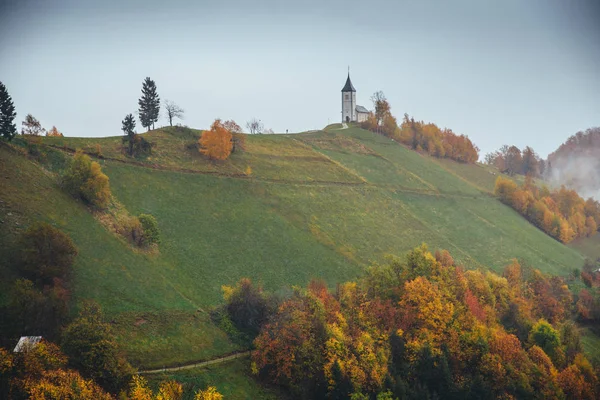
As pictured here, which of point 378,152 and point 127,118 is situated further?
point 378,152

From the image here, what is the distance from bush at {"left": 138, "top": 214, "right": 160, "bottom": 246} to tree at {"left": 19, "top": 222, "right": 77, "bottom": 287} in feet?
44.7

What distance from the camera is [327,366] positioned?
57.7 metres

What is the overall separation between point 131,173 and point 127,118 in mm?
10840

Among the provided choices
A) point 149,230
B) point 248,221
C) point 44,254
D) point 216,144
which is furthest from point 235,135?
point 44,254

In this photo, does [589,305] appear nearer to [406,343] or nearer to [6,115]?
[406,343]

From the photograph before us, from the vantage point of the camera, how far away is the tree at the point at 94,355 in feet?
155

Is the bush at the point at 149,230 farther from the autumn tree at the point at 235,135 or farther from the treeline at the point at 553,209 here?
the treeline at the point at 553,209

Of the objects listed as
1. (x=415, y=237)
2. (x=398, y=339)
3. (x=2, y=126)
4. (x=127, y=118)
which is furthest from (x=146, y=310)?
(x=415, y=237)

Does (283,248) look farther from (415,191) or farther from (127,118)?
(415,191)

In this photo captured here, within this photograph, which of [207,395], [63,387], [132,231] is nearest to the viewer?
[63,387]

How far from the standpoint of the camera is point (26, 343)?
4625 cm

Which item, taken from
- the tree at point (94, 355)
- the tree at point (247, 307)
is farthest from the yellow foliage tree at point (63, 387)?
the tree at point (247, 307)

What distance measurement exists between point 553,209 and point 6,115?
137 meters

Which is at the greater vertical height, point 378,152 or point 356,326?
point 378,152
